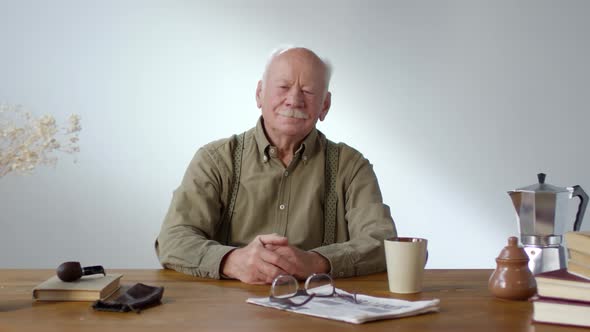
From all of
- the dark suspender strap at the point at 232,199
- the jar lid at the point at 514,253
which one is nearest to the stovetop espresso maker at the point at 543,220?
the jar lid at the point at 514,253

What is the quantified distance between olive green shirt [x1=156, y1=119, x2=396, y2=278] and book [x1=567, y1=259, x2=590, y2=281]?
0.76 m

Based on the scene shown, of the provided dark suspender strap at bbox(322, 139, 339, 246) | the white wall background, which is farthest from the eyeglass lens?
the white wall background

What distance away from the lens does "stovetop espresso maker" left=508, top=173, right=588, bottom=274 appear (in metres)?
1.70

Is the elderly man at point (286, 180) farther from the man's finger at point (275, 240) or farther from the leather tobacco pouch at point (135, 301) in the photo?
the leather tobacco pouch at point (135, 301)

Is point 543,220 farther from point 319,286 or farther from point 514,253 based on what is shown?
point 319,286

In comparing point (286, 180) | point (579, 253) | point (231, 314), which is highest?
point (286, 180)

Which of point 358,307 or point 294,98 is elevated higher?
point 294,98

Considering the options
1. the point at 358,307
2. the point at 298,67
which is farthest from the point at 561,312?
the point at 298,67

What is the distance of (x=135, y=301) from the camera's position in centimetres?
129

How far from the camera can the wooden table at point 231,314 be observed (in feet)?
3.80

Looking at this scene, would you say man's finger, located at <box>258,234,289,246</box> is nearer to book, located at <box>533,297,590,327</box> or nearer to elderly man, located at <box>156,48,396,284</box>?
elderly man, located at <box>156,48,396,284</box>

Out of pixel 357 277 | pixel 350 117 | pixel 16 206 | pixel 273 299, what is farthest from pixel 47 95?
pixel 273 299

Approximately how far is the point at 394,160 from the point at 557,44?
110 cm

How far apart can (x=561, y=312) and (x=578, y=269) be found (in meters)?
0.09
